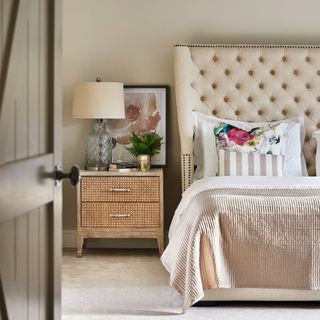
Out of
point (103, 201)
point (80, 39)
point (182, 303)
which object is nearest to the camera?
point (182, 303)

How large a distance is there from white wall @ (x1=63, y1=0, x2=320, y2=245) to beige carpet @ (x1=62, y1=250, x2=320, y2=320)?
3.83 feet

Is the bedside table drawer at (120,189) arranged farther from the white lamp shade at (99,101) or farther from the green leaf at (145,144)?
the white lamp shade at (99,101)

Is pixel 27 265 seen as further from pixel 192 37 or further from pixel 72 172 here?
pixel 192 37

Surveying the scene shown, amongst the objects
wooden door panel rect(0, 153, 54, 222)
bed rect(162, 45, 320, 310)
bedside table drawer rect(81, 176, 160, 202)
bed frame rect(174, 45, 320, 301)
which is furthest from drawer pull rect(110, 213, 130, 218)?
wooden door panel rect(0, 153, 54, 222)

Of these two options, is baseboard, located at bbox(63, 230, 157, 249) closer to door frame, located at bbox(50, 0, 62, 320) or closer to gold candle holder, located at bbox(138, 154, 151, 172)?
gold candle holder, located at bbox(138, 154, 151, 172)

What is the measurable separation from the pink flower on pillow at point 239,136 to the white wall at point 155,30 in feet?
2.12

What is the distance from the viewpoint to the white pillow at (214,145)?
4543 mm

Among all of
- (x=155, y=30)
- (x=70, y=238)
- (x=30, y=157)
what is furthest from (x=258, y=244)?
(x=155, y=30)

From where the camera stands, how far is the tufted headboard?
4773mm

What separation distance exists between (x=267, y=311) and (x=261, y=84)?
2120mm

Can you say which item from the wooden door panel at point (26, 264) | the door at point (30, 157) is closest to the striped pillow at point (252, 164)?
the door at point (30, 157)

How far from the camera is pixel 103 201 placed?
454 cm

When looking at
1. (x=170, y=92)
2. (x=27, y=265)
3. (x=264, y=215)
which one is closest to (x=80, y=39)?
(x=170, y=92)

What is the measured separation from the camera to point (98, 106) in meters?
4.57
